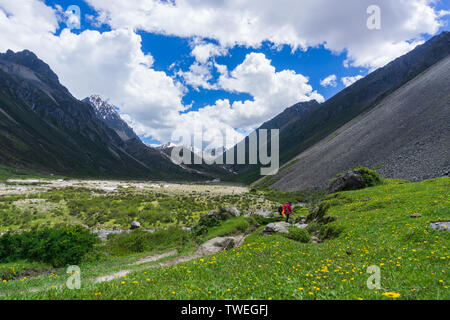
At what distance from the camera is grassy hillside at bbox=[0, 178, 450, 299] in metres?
7.10

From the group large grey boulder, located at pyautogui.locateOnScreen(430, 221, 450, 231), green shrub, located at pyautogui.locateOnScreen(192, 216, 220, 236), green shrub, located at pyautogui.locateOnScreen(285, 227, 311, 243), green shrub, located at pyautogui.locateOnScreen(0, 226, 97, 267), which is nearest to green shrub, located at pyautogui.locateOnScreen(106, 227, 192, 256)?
green shrub, located at pyautogui.locateOnScreen(192, 216, 220, 236)

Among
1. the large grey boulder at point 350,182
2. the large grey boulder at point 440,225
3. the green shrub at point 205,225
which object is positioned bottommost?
the green shrub at point 205,225

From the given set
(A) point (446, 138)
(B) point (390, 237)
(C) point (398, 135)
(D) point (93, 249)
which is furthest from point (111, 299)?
(C) point (398, 135)

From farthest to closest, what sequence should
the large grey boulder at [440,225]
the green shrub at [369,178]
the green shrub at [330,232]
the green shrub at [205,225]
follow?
the green shrub at [369,178] < the green shrub at [205,225] < the green shrub at [330,232] < the large grey boulder at [440,225]

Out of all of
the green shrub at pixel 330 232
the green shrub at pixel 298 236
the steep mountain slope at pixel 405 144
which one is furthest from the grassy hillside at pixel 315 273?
the steep mountain slope at pixel 405 144

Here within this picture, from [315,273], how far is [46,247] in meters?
19.9

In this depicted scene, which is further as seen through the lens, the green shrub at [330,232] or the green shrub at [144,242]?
the green shrub at [144,242]

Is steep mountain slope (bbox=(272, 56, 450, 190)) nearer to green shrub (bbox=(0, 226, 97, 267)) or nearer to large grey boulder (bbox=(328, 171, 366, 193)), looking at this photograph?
large grey boulder (bbox=(328, 171, 366, 193))

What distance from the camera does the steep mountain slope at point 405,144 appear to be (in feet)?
139

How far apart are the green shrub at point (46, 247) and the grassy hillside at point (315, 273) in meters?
2.29

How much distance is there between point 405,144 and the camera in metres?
54.6

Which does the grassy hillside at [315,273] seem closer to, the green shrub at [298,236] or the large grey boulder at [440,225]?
the large grey boulder at [440,225]

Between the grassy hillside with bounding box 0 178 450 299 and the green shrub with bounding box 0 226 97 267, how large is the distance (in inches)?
90.3

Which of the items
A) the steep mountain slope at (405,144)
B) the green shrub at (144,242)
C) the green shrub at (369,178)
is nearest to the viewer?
the green shrub at (144,242)
